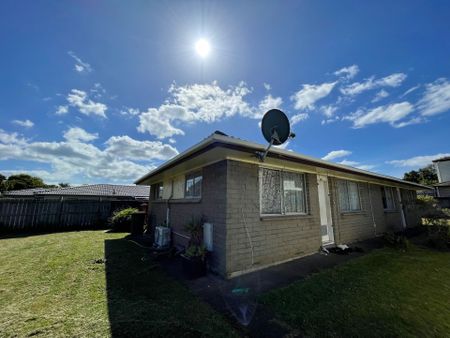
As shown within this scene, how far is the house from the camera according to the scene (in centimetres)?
412

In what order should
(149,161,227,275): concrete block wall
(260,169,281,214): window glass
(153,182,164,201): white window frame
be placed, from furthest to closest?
(153,182,164,201): white window frame < (260,169,281,214): window glass < (149,161,227,275): concrete block wall

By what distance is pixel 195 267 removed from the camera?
4.07 meters

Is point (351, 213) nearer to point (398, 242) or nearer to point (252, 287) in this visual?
point (398, 242)

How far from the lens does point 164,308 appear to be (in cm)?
281

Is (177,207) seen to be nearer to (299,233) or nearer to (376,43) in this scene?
(299,233)

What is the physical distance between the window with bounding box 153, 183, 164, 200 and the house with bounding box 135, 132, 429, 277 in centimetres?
122

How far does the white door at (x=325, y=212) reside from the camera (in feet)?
21.4

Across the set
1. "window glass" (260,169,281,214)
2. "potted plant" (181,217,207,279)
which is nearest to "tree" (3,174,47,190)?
"potted plant" (181,217,207,279)

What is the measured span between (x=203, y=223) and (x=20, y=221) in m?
14.0

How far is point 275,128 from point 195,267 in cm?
343

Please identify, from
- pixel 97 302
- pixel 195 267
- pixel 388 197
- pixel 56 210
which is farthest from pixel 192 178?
pixel 56 210

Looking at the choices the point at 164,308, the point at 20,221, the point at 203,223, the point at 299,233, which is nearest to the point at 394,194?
the point at 299,233

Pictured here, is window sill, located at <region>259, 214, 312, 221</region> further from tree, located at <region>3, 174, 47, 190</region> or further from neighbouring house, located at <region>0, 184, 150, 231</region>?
tree, located at <region>3, 174, 47, 190</region>

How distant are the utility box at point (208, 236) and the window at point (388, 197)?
393 inches
